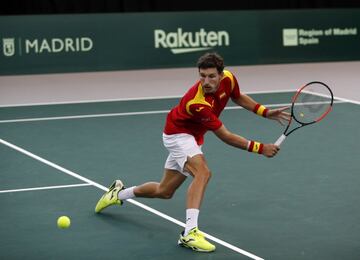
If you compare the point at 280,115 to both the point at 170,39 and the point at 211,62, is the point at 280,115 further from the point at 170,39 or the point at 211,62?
the point at 170,39

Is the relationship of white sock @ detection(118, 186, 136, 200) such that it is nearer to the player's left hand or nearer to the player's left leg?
the player's left leg

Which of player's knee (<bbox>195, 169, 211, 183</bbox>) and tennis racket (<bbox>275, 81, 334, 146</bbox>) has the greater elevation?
tennis racket (<bbox>275, 81, 334, 146</bbox>)

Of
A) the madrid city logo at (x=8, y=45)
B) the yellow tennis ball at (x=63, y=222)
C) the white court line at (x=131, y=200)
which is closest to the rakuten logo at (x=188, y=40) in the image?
the madrid city logo at (x=8, y=45)

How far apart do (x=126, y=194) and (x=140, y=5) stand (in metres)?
12.6

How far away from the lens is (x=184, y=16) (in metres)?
18.2

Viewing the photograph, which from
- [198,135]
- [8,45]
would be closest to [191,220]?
[198,135]

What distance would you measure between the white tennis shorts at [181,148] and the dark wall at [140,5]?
12608mm

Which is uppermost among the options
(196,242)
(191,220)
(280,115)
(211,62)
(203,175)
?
(211,62)

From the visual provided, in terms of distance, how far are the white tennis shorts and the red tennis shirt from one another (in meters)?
0.05

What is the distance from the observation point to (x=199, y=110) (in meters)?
7.04

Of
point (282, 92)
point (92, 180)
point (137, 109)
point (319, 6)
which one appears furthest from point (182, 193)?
point (319, 6)

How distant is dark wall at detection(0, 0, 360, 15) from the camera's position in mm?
19312

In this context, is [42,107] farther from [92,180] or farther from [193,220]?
[193,220]

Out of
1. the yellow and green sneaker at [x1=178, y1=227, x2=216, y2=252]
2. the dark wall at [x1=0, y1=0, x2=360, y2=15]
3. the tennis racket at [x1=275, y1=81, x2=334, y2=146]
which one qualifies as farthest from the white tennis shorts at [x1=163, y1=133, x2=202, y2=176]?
the dark wall at [x1=0, y1=0, x2=360, y2=15]
